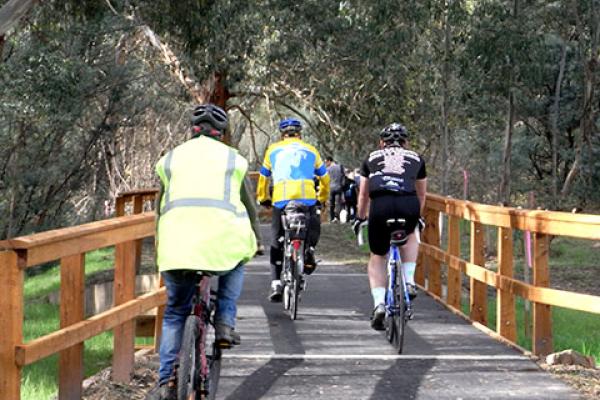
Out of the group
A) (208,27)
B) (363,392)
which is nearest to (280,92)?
(208,27)

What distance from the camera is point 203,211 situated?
5555 mm

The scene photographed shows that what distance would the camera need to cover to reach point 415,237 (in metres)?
9.05

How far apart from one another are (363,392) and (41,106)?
46.6ft

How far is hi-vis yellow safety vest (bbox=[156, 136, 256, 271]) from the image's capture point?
5500mm

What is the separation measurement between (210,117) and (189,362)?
1361 millimetres

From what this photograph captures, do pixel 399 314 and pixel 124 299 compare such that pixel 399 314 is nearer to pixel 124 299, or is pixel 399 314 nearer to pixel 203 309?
pixel 124 299

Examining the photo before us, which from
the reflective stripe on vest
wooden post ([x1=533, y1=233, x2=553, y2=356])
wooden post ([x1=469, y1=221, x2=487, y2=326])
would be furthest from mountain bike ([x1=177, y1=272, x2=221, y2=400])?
wooden post ([x1=469, y1=221, x2=487, y2=326])

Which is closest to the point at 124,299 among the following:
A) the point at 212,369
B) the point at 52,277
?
the point at 212,369

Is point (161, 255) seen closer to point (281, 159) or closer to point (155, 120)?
point (281, 159)

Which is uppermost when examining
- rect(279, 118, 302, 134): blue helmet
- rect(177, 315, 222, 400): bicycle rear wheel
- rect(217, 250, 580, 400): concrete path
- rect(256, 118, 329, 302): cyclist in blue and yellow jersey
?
rect(279, 118, 302, 134): blue helmet

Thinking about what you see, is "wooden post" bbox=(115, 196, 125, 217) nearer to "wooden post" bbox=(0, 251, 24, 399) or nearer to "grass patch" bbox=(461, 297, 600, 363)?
"grass patch" bbox=(461, 297, 600, 363)

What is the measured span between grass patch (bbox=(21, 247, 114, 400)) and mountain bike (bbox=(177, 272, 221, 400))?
281 cm

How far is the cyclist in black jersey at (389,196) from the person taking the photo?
28.8 ft

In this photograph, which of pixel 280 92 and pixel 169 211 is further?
pixel 280 92
